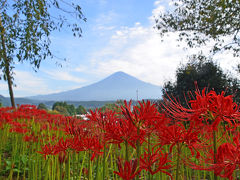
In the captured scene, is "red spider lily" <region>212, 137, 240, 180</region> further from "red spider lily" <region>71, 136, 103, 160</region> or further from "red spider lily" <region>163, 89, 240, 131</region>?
"red spider lily" <region>71, 136, 103, 160</region>

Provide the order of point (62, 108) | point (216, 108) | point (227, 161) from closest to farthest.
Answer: point (227, 161)
point (216, 108)
point (62, 108)

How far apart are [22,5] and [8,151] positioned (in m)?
6.81

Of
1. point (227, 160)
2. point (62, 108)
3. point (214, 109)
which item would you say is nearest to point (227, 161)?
point (227, 160)

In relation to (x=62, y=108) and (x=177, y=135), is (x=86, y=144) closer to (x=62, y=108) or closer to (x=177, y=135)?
(x=177, y=135)

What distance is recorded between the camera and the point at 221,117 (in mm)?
997

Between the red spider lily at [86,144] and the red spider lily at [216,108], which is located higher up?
the red spider lily at [216,108]

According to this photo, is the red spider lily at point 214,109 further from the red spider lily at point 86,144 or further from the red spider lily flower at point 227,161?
the red spider lily at point 86,144

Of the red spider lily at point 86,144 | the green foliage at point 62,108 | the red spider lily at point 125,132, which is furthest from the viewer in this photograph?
the green foliage at point 62,108

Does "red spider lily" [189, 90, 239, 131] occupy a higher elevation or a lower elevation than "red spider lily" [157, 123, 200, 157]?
higher

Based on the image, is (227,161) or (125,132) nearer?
(227,161)

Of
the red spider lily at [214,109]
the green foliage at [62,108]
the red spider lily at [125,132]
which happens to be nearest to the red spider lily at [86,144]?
the red spider lily at [125,132]

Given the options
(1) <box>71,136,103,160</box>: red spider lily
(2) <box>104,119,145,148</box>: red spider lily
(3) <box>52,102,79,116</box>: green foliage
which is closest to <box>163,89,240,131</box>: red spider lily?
(2) <box>104,119,145,148</box>: red spider lily

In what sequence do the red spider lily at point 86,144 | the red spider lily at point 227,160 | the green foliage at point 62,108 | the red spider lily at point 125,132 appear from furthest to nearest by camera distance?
the green foliage at point 62,108, the red spider lily at point 86,144, the red spider lily at point 125,132, the red spider lily at point 227,160

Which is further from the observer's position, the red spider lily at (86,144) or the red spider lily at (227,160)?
the red spider lily at (86,144)
